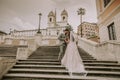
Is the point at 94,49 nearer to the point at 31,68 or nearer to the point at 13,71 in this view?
the point at 31,68

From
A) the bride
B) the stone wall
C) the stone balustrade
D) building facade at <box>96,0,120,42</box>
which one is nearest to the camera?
the bride

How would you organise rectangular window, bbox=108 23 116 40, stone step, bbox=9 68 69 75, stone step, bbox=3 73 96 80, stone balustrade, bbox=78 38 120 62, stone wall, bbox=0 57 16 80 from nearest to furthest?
stone step, bbox=3 73 96 80 → stone wall, bbox=0 57 16 80 → stone step, bbox=9 68 69 75 → stone balustrade, bbox=78 38 120 62 → rectangular window, bbox=108 23 116 40

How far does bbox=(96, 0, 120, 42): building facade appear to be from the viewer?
10.1m

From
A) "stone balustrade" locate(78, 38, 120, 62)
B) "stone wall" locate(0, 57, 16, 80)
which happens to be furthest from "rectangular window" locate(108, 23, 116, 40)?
"stone wall" locate(0, 57, 16, 80)

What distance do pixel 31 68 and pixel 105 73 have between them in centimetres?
350

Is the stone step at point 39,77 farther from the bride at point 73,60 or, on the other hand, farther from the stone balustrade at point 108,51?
the stone balustrade at point 108,51

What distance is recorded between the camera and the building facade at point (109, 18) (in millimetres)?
10130

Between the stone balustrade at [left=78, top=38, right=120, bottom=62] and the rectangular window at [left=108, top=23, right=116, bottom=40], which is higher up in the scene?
the rectangular window at [left=108, top=23, right=116, bottom=40]

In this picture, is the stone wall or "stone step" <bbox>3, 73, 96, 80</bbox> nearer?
"stone step" <bbox>3, 73, 96, 80</bbox>

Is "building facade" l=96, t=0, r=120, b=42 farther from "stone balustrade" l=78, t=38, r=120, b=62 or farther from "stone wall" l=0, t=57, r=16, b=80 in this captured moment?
"stone wall" l=0, t=57, r=16, b=80

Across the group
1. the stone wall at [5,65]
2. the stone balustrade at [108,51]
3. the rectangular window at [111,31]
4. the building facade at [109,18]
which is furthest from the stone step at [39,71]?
the rectangular window at [111,31]

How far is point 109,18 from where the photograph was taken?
11.6 m

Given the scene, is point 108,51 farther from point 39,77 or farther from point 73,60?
point 39,77

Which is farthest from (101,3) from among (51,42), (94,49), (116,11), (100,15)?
(51,42)
